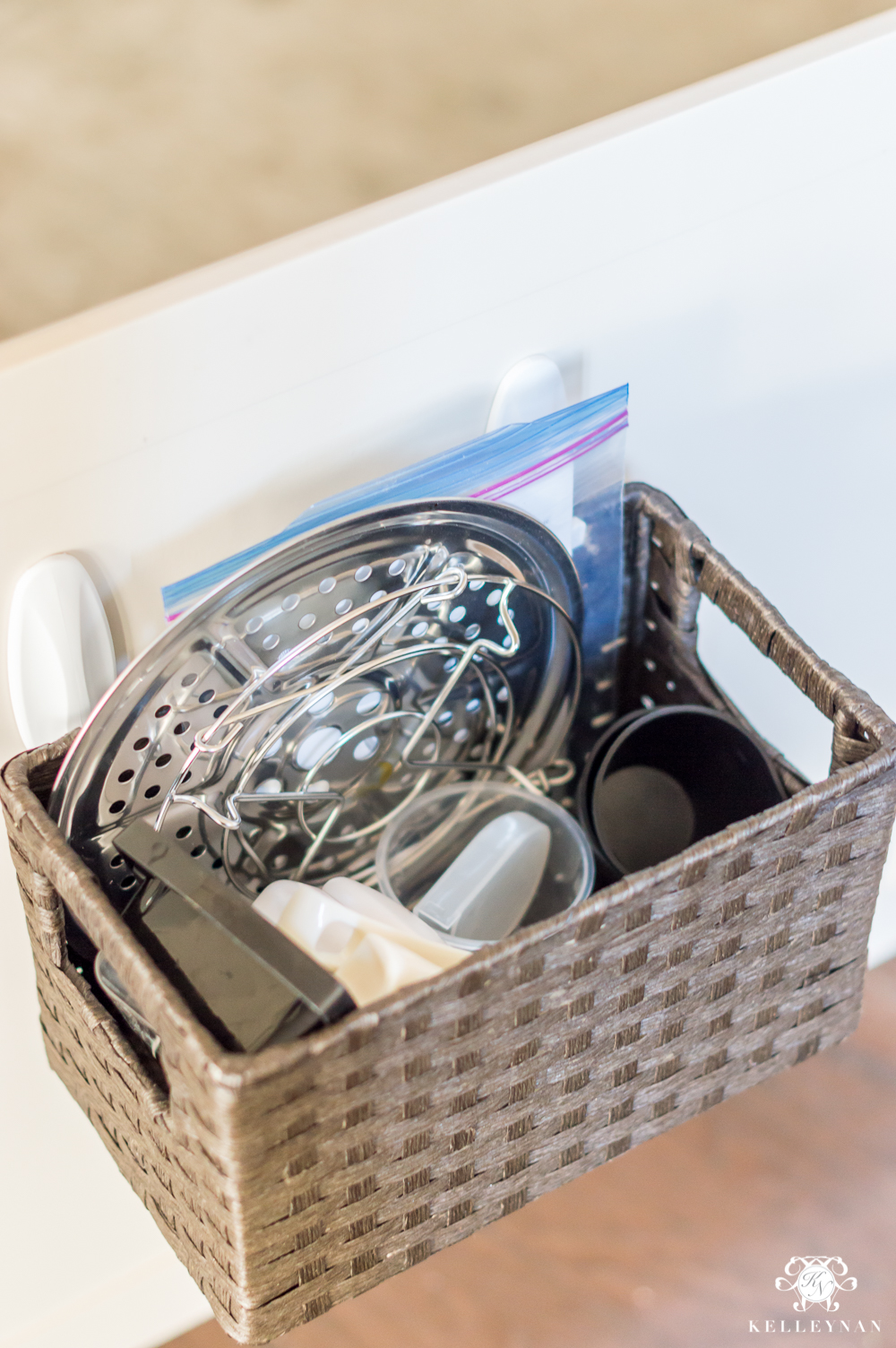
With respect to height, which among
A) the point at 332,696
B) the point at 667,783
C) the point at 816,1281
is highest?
the point at 332,696

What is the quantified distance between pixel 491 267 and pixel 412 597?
0.13 meters

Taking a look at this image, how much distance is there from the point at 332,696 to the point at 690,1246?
0.60 meters

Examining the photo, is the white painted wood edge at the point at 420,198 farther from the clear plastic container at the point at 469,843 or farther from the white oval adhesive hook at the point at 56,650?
the clear plastic container at the point at 469,843

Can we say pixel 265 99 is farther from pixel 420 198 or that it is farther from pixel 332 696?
pixel 332 696

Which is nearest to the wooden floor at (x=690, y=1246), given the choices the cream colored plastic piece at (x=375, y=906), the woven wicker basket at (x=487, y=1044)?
the woven wicker basket at (x=487, y=1044)

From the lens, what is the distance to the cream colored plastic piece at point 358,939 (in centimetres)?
47

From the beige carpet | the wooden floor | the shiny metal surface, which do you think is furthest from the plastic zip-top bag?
the wooden floor

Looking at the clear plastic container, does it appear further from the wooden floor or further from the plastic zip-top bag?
the wooden floor

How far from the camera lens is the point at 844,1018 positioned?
1.92 ft

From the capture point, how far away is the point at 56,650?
50cm

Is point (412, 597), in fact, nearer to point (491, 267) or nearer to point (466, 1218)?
point (491, 267)

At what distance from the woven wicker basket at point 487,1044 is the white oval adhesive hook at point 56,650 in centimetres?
4

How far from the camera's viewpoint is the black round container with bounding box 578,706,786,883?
0.59m

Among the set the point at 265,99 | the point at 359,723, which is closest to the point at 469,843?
the point at 359,723
